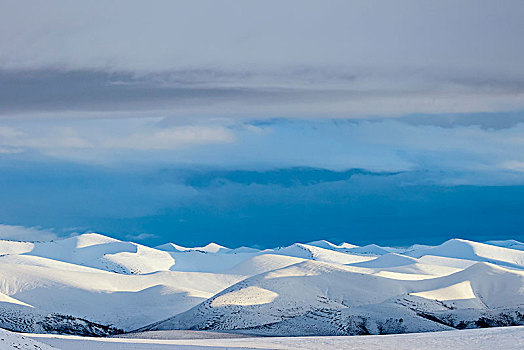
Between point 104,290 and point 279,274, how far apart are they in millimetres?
32796

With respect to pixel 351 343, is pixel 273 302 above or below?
above

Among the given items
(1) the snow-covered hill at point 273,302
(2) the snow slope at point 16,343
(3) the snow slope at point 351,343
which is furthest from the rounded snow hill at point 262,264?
(2) the snow slope at point 16,343

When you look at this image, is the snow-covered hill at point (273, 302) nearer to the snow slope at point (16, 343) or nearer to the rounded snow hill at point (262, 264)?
the rounded snow hill at point (262, 264)

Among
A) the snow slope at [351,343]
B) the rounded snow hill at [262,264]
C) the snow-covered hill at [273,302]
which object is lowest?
the snow slope at [351,343]

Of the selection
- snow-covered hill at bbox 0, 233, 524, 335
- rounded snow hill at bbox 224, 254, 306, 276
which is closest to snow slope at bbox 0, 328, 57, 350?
snow-covered hill at bbox 0, 233, 524, 335

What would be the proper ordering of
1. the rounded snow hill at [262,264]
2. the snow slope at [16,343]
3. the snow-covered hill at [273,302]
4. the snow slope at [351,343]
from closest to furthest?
1. the snow slope at [16,343]
2. the snow slope at [351,343]
3. the snow-covered hill at [273,302]
4. the rounded snow hill at [262,264]

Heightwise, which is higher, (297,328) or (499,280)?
(499,280)

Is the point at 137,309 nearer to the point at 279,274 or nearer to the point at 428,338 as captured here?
the point at 279,274

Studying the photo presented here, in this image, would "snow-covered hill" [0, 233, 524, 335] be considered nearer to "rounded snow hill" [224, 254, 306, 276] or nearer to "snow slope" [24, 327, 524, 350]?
"rounded snow hill" [224, 254, 306, 276]

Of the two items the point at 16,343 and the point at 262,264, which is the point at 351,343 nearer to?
the point at 16,343

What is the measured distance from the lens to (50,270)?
13800 cm

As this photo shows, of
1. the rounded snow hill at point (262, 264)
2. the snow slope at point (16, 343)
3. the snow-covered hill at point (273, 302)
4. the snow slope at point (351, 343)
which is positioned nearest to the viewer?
the snow slope at point (16, 343)

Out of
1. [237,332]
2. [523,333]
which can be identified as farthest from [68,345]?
[237,332]

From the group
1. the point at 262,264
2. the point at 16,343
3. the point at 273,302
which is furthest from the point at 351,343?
the point at 262,264
